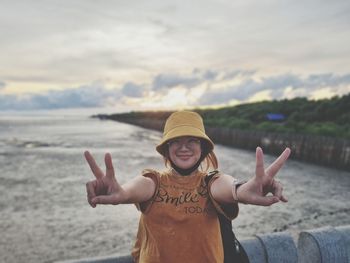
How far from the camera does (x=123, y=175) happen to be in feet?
50.6

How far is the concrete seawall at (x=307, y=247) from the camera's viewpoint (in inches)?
86.8

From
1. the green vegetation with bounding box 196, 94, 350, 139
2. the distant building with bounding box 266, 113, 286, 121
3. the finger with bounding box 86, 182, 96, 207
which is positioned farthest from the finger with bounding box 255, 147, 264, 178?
the distant building with bounding box 266, 113, 286, 121

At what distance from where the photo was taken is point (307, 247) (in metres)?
2.28

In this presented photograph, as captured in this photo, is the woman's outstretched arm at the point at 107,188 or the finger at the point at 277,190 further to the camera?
the woman's outstretched arm at the point at 107,188

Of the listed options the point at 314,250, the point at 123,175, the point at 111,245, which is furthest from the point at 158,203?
the point at 123,175

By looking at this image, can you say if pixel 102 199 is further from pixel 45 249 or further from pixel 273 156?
pixel 273 156

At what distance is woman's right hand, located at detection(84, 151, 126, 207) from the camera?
5.70ft

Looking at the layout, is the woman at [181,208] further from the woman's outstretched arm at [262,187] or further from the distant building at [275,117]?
the distant building at [275,117]

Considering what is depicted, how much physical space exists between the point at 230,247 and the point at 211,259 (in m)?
0.17

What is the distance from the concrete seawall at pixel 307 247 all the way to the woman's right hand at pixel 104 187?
3.03 ft

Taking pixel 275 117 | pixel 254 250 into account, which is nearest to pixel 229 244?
pixel 254 250

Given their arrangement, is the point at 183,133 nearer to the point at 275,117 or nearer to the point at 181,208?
the point at 181,208

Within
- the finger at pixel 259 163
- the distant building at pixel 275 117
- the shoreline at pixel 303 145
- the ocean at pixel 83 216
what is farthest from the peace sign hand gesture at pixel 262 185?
the distant building at pixel 275 117

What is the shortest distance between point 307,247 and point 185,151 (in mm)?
997
